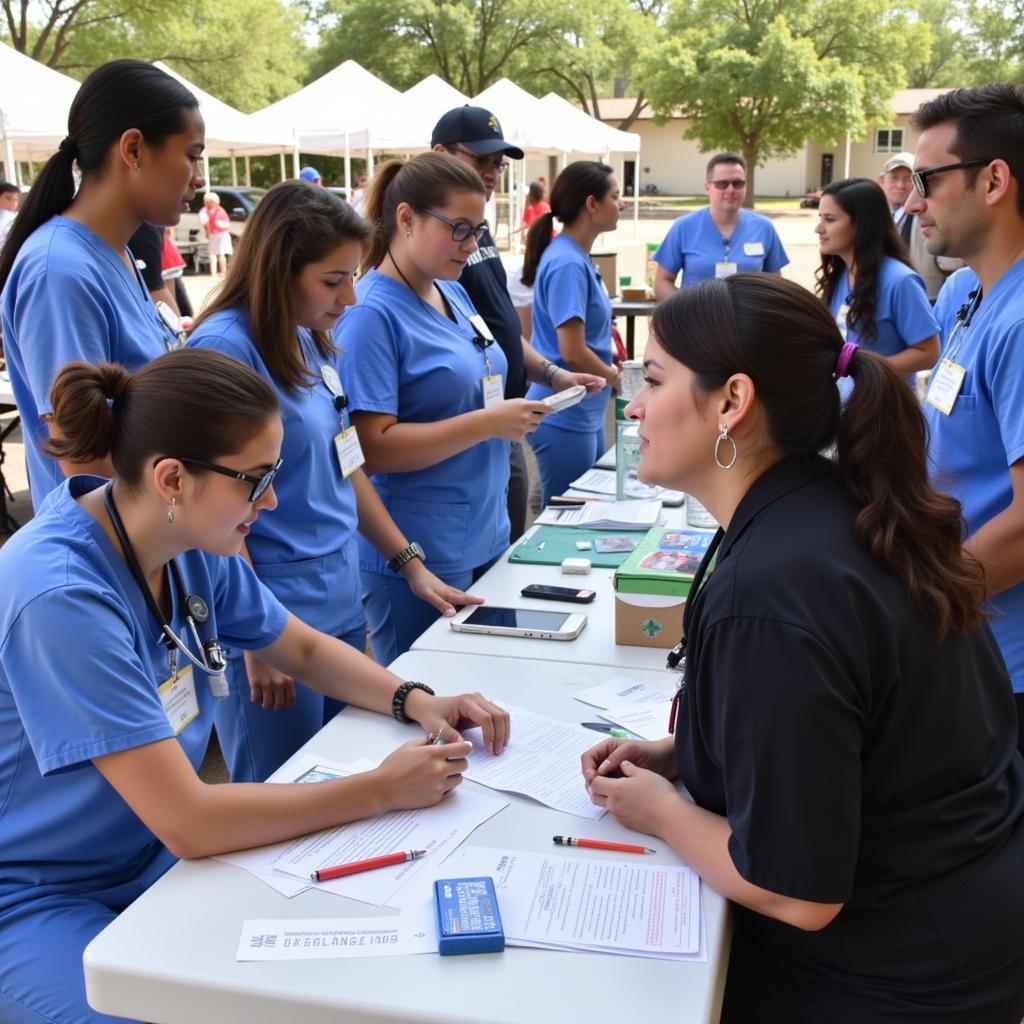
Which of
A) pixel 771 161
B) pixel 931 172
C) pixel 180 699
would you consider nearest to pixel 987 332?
pixel 931 172

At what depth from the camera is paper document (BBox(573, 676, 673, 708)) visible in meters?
1.81

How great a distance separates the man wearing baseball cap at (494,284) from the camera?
314 cm

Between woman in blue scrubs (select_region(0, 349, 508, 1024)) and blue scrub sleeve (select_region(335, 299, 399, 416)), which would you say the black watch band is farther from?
blue scrub sleeve (select_region(335, 299, 399, 416))

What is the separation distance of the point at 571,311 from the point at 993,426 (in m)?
1.94

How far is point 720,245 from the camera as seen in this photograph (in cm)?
528

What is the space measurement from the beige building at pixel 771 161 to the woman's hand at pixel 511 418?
36.8 meters

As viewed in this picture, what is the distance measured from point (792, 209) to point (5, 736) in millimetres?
33201

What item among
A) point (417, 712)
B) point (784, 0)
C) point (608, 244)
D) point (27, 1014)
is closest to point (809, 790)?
point (417, 712)

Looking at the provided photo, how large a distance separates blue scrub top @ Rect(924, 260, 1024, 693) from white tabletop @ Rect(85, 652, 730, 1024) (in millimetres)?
946

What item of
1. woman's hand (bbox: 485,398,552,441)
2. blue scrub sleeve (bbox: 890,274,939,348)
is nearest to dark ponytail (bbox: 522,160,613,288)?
blue scrub sleeve (bbox: 890,274,939,348)

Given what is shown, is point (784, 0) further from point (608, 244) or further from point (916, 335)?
point (916, 335)

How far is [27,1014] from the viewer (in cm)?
133

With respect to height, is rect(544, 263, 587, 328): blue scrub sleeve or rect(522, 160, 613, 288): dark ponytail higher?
rect(522, 160, 613, 288): dark ponytail

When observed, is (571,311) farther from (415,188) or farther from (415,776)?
(415,776)
